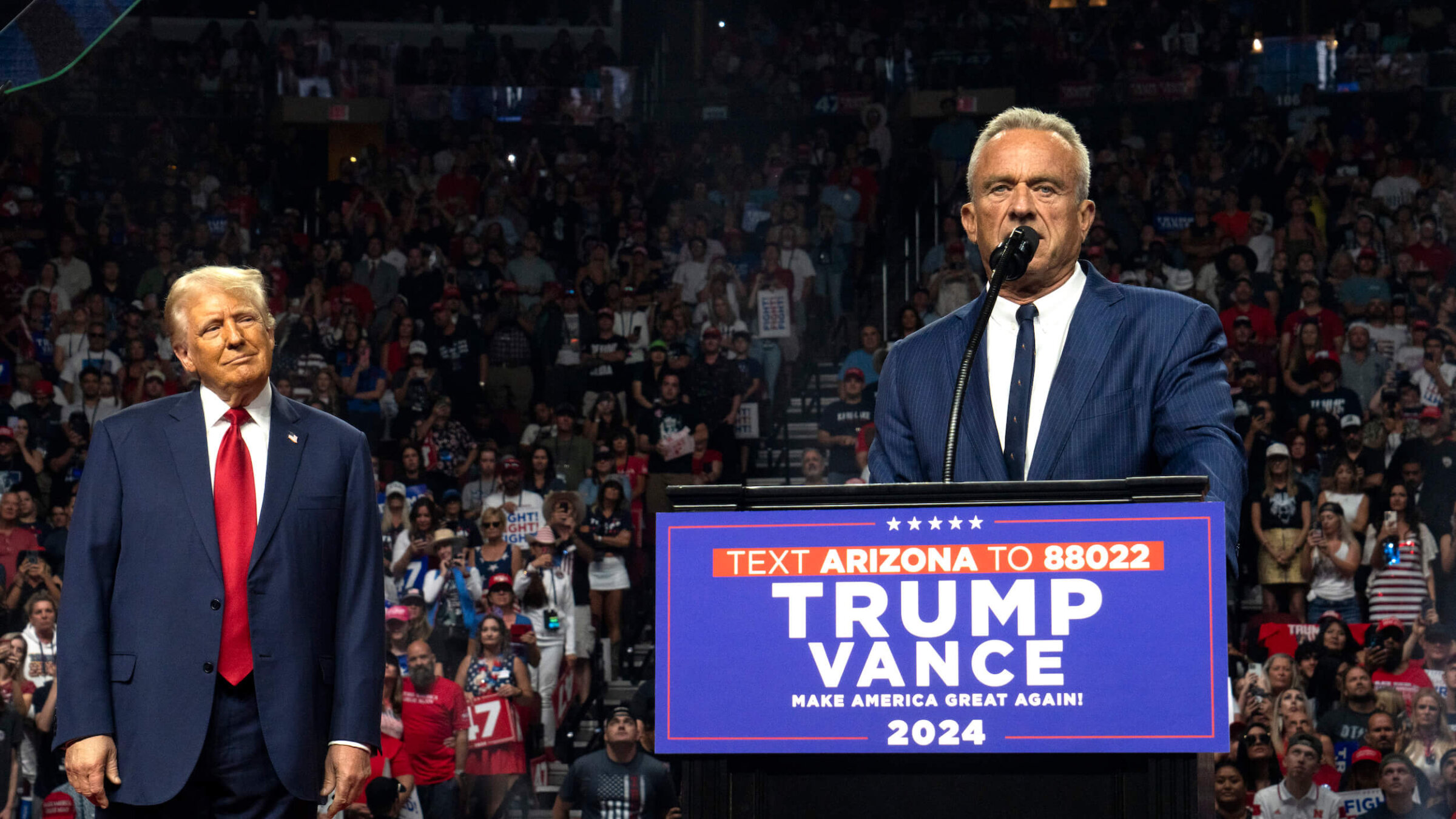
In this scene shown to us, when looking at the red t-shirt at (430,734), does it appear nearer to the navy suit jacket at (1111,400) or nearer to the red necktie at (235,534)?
the red necktie at (235,534)

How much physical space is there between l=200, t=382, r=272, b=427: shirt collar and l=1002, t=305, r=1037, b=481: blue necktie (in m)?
1.44

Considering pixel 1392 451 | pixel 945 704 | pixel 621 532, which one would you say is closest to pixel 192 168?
pixel 621 532

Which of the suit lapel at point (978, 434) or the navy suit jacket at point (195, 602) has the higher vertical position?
the suit lapel at point (978, 434)

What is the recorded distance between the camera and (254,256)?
612 inches

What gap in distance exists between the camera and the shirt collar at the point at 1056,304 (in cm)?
257

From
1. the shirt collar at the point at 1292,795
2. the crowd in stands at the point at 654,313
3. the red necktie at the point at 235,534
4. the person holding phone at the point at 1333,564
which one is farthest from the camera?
the person holding phone at the point at 1333,564

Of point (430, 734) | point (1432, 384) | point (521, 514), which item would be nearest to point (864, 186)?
point (1432, 384)

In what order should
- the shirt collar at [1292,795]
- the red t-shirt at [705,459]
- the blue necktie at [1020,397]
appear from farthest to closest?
the red t-shirt at [705,459] → the shirt collar at [1292,795] → the blue necktie at [1020,397]

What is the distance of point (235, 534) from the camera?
10.0ft

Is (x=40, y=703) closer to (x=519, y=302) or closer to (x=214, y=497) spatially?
(x=519, y=302)

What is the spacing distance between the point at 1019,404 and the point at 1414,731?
7.00 meters

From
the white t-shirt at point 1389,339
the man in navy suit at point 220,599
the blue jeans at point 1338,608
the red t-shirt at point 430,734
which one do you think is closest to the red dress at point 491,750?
the red t-shirt at point 430,734

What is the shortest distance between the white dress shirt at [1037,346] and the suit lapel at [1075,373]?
0.01 m

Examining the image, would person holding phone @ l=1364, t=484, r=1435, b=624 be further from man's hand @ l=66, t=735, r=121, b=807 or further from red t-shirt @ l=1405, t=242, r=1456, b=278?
man's hand @ l=66, t=735, r=121, b=807
